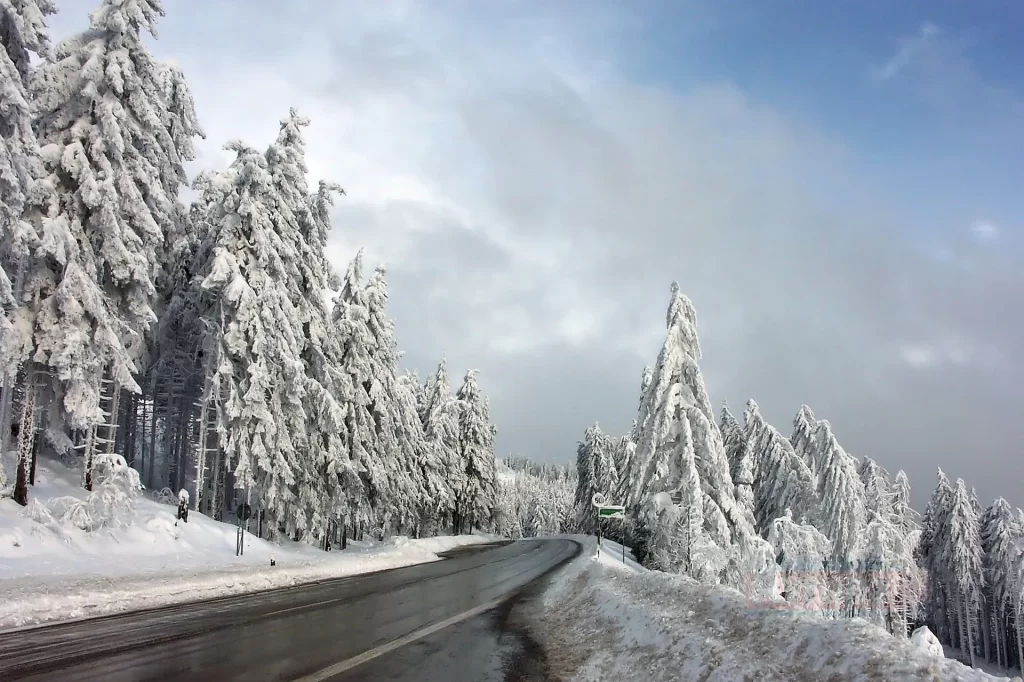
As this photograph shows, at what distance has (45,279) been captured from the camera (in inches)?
782

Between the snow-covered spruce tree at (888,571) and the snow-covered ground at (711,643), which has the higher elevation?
the snow-covered ground at (711,643)

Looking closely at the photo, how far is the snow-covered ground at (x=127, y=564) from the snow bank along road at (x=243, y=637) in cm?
95

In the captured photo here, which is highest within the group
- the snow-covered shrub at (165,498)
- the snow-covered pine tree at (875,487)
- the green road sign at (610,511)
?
the snow-covered shrub at (165,498)

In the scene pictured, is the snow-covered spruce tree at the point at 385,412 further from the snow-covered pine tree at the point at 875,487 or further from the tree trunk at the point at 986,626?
the tree trunk at the point at 986,626

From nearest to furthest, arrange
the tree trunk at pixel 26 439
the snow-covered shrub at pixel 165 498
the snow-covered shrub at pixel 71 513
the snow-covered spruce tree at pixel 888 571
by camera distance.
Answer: the snow-covered shrub at pixel 71 513 < the tree trunk at pixel 26 439 < the snow-covered shrub at pixel 165 498 < the snow-covered spruce tree at pixel 888 571

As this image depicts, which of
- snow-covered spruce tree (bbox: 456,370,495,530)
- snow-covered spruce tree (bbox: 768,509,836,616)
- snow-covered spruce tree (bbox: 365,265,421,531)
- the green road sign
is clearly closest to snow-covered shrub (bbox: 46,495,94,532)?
snow-covered spruce tree (bbox: 365,265,421,531)

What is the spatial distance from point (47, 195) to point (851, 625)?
78.4ft

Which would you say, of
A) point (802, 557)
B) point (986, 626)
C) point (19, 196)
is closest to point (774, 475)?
point (802, 557)

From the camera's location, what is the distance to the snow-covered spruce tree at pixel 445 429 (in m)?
56.3

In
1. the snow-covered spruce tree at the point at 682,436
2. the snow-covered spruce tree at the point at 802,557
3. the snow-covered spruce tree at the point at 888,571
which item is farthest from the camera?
the snow-covered spruce tree at the point at 888,571

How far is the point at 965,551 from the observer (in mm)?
49719

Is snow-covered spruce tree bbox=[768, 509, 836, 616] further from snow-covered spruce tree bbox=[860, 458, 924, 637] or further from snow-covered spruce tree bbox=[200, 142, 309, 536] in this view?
snow-covered spruce tree bbox=[200, 142, 309, 536]

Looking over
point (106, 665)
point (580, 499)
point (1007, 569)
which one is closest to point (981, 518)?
point (1007, 569)

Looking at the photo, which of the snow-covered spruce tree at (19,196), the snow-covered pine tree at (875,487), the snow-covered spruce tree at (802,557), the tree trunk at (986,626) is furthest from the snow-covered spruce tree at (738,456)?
the snow-covered spruce tree at (19,196)
